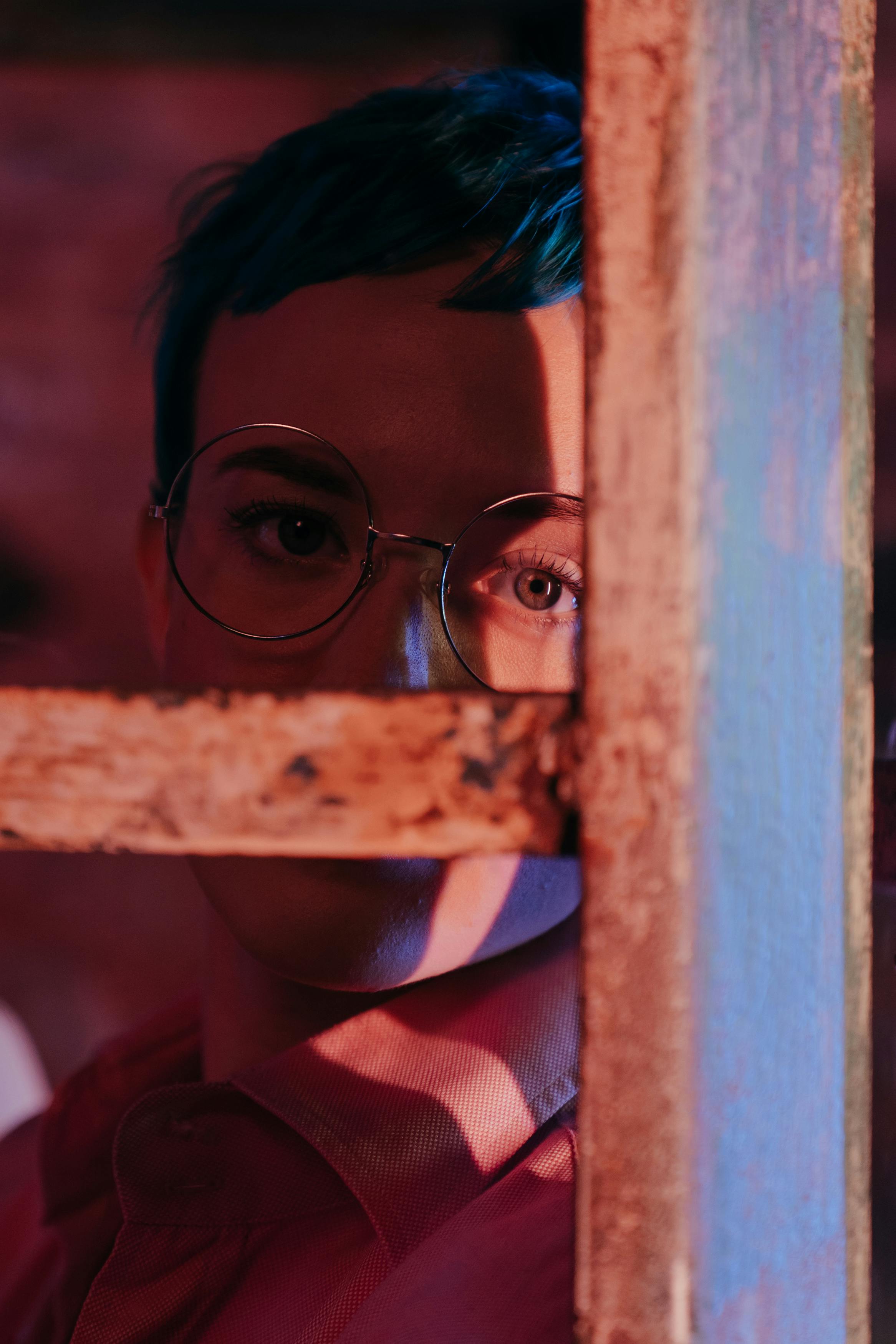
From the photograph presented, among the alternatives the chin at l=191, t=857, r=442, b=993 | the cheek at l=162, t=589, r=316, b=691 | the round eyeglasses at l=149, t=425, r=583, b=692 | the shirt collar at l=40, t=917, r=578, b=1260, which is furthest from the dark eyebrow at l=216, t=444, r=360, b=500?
the shirt collar at l=40, t=917, r=578, b=1260

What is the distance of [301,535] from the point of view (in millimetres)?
830

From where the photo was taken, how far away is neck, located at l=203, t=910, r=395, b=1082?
0.92 meters

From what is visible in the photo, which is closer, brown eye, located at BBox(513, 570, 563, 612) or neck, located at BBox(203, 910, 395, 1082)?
brown eye, located at BBox(513, 570, 563, 612)

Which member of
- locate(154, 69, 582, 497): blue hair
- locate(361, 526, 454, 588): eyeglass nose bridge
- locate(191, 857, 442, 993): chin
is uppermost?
locate(154, 69, 582, 497): blue hair

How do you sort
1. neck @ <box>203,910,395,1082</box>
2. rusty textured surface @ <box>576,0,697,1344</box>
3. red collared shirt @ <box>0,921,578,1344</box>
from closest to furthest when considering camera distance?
rusty textured surface @ <box>576,0,697,1344</box>, red collared shirt @ <box>0,921,578,1344</box>, neck @ <box>203,910,395,1082</box>

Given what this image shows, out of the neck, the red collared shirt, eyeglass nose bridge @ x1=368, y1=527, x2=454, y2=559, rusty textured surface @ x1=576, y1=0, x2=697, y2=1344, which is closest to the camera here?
rusty textured surface @ x1=576, y1=0, x2=697, y2=1344


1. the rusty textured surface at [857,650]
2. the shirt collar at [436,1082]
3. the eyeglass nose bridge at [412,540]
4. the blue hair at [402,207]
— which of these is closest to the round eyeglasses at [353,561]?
the eyeglass nose bridge at [412,540]

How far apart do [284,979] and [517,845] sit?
29.0 inches

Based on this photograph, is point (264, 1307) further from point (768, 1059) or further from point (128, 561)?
point (128, 561)

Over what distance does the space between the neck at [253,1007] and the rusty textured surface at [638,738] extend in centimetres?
65

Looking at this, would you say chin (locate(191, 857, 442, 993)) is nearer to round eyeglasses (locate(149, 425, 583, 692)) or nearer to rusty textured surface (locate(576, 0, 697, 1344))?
round eyeglasses (locate(149, 425, 583, 692))

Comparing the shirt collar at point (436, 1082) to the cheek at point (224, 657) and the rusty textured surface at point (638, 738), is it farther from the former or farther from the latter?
the rusty textured surface at point (638, 738)

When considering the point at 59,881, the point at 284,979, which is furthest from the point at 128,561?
the point at 284,979

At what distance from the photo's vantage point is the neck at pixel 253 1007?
3.03ft
